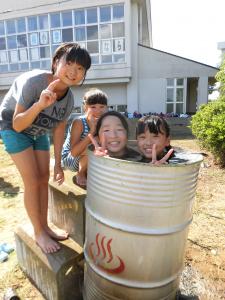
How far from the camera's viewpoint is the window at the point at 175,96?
1500cm

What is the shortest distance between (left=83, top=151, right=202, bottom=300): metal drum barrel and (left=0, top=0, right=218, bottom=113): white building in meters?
13.3

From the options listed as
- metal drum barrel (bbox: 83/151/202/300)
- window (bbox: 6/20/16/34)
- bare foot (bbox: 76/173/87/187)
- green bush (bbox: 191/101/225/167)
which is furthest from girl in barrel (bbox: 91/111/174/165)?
window (bbox: 6/20/16/34)

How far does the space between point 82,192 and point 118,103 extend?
1326cm

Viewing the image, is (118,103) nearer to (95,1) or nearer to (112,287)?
(95,1)

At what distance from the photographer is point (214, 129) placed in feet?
17.4

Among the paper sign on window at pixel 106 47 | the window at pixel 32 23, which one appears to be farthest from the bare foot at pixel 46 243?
the window at pixel 32 23

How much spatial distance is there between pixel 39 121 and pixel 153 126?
32.2 inches

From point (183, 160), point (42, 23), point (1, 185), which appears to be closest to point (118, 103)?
point (42, 23)

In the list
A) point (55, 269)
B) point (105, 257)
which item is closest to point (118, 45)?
point (55, 269)

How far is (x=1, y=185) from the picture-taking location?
15.0ft

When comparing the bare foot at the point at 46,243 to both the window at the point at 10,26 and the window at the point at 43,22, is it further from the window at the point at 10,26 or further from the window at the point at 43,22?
the window at the point at 10,26

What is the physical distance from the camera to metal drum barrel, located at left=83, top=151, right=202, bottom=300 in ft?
4.41

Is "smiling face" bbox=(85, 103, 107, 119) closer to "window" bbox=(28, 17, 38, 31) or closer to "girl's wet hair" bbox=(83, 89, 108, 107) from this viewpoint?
"girl's wet hair" bbox=(83, 89, 108, 107)

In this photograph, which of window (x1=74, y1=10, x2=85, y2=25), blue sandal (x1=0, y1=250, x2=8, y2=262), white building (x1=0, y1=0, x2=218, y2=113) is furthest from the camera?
window (x1=74, y1=10, x2=85, y2=25)
